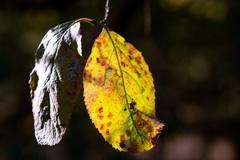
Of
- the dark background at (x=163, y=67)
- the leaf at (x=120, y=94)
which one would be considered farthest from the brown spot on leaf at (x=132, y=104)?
the dark background at (x=163, y=67)

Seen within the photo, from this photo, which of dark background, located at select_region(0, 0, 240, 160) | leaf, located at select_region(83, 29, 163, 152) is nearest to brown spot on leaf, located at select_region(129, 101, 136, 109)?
leaf, located at select_region(83, 29, 163, 152)

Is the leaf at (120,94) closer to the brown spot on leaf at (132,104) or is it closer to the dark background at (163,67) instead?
the brown spot on leaf at (132,104)

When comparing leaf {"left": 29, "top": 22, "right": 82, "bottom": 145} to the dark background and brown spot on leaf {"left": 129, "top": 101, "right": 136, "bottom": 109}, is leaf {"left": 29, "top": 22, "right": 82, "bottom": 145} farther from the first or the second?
the dark background

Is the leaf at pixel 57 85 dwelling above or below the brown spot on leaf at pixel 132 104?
above

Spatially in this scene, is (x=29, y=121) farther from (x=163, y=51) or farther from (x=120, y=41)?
(x=120, y=41)

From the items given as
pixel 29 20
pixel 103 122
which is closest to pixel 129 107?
pixel 103 122

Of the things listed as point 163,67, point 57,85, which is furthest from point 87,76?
point 163,67

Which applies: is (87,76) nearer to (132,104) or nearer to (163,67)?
(132,104)
